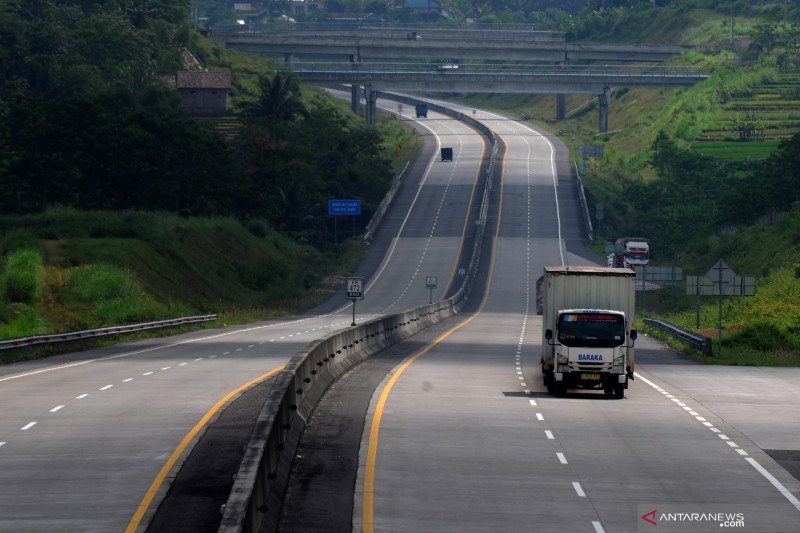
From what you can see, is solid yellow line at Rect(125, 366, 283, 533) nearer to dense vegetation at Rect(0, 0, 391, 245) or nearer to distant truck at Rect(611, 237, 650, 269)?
dense vegetation at Rect(0, 0, 391, 245)

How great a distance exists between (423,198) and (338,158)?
1130cm

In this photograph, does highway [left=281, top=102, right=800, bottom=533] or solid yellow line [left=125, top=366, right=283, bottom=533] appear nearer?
solid yellow line [left=125, top=366, right=283, bottom=533]

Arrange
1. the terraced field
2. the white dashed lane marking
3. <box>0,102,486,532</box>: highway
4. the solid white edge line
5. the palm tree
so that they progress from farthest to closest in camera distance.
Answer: the terraced field
the palm tree
the white dashed lane marking
the solid white edge line
<box>0,102,486,532</box>: highway

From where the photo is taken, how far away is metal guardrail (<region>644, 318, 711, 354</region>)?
56.0m

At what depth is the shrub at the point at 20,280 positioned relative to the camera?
72688mm

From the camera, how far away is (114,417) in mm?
31297

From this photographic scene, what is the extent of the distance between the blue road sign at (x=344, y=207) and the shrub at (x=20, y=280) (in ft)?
219

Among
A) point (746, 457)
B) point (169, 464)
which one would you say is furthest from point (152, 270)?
point (746, 457)

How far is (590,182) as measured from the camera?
171 metres

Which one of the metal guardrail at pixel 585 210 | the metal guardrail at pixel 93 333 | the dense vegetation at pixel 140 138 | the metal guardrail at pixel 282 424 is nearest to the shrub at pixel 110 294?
the metal guardrail at pixel 93 333

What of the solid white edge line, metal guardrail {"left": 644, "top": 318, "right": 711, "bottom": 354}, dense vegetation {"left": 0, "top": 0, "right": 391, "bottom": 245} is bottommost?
metal guardrail {"left": 644, "top": 318, "right": 711, "bottom": 354}

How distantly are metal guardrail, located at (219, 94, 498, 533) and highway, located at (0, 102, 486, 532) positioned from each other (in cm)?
190

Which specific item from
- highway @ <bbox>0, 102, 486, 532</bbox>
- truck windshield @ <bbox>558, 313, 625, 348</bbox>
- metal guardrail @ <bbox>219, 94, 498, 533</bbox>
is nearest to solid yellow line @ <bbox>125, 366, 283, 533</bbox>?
highway @ <bbox>0, 102, 486, 532</bbox>

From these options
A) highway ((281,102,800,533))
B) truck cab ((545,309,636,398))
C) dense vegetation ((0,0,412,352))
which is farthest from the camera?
dense vegetation ((0,0,412,352))
